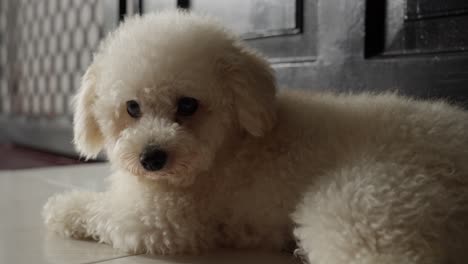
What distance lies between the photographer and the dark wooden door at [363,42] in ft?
4.75

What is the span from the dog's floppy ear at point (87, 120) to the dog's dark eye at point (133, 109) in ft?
0.43

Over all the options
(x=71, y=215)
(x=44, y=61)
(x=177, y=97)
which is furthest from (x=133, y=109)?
(x=44, y=61)

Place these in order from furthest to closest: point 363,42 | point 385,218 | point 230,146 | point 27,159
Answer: point 27,159
point 363,42
point 230,146
point 385,218

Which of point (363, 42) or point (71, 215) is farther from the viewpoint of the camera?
point (363, 42)

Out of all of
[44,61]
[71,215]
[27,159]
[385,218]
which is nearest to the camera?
[385,218]

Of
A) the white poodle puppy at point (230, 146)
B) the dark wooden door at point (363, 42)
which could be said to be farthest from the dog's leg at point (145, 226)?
the dark wooden door at point (363, 42)

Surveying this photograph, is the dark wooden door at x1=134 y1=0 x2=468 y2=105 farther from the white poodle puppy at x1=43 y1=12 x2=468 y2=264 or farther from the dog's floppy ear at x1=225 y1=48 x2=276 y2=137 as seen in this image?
the dog's floppy ear at x1=225 y1=48 x2=276 y2=137

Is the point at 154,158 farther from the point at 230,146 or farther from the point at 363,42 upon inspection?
the point at 363,42

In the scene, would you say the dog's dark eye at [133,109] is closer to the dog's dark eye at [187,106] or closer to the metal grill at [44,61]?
the dog's dark eye at [187,106]

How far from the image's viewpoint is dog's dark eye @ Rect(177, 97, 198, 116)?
1.10 meters

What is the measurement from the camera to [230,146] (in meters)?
1.16

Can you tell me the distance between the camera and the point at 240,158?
1141 millimetres

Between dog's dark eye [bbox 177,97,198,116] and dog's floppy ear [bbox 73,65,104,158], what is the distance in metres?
0.24

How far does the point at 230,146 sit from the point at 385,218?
15.7 inches
